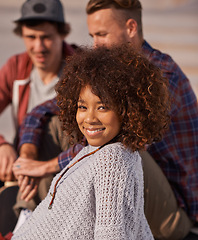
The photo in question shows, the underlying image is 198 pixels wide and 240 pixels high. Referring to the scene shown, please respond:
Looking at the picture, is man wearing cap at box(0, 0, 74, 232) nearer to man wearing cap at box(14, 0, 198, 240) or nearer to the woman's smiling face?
man wearing cap at box(14, 0, 198, 240)

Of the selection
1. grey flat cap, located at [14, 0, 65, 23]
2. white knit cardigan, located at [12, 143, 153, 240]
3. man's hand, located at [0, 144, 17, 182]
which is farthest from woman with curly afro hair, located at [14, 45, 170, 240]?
grey flat cap, located at [14, 0, 65, 23]

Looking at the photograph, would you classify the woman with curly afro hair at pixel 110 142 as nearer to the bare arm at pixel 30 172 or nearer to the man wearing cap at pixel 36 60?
the bare arm at pixel 30 172

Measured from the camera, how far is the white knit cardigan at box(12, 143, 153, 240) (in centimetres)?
120

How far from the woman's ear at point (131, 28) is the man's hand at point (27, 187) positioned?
0.80 meters

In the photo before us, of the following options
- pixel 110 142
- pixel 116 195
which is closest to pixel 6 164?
pixel 110 142

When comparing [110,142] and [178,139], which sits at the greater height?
[110,142]

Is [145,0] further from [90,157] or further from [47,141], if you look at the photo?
[90,157]

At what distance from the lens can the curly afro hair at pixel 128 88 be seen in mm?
1258

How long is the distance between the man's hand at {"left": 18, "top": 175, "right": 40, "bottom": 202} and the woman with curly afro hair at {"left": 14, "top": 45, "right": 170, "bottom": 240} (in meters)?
0.57

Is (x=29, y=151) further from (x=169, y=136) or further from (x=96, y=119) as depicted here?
(x=96, y=119)

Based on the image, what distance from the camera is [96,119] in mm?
1277

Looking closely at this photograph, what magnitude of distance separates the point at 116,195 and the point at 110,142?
0.65 ft

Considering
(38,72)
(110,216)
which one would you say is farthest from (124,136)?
(38,72)

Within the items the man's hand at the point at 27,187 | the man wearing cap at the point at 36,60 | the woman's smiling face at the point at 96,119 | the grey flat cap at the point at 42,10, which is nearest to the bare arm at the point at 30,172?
the man's hand at the point at 27,187
